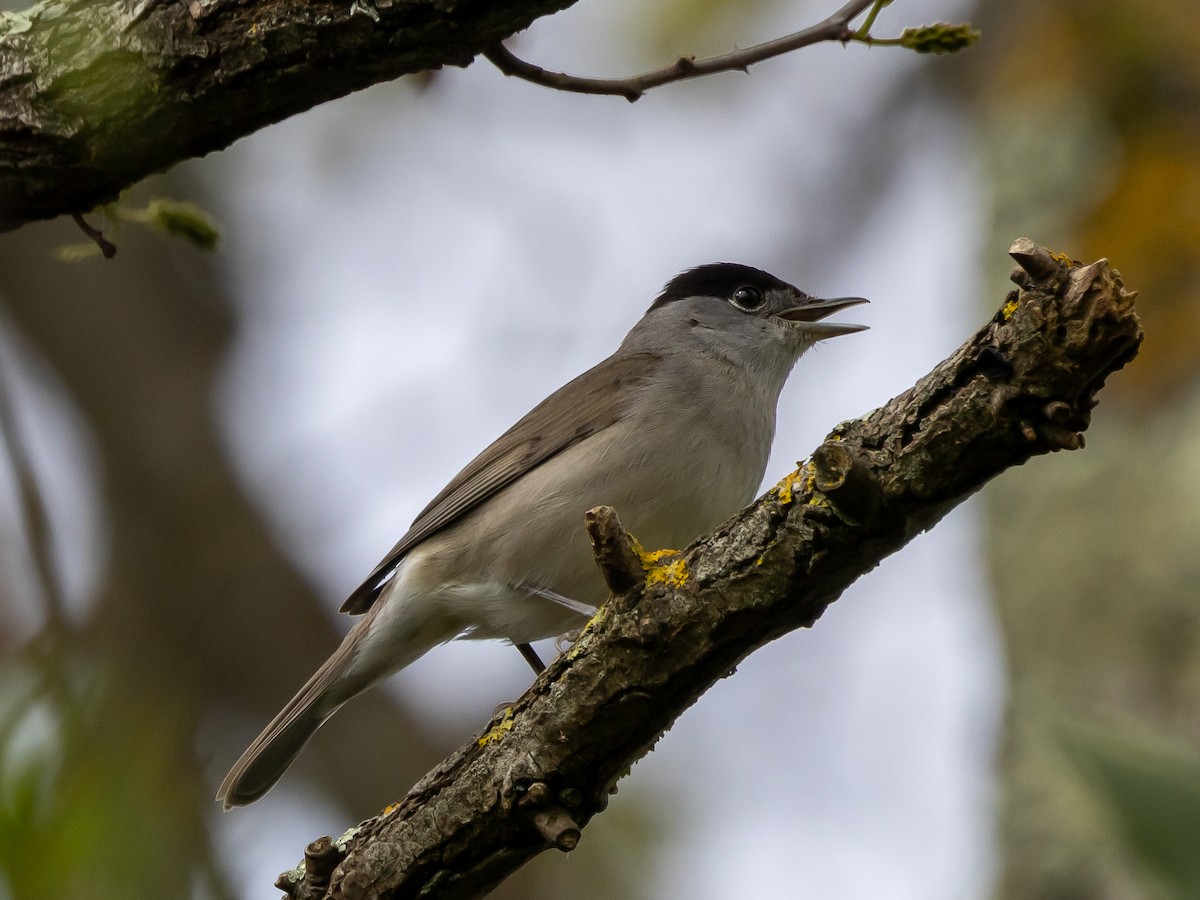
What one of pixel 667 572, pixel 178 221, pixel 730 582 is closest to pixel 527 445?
pixel 178 221

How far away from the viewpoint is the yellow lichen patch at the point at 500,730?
2.95 m

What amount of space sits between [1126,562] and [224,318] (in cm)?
547

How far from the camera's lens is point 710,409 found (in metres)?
4.80

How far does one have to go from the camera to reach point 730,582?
2.62 m

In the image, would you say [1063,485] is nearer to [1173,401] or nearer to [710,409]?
[1173,401]

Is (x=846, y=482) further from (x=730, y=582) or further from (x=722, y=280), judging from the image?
(x=722, y=280)

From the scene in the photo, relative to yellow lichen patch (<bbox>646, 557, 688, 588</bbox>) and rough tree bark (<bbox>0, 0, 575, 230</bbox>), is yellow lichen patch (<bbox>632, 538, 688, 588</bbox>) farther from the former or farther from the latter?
rough tree bark (<bbox>0, 0, 575, 230</bbox>)

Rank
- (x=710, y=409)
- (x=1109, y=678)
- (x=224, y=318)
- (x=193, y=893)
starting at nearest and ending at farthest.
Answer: (x=193, y=893), (x=710, y=409), (x=1109, y=678), (x=224, y=318)

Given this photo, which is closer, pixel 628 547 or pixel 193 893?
pixel 193 893

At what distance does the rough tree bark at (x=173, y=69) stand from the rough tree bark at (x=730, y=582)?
3.51 feet

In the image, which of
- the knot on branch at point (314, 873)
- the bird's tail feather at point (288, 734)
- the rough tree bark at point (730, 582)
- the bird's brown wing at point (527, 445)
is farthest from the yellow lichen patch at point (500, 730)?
the bird's brown wing at point (527, 445)

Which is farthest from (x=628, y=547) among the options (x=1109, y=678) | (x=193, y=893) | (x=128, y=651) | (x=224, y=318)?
(x=224, y=318)

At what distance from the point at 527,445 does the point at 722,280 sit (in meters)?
1.50

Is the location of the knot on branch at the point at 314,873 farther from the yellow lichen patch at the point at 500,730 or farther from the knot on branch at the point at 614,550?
the knot on branch at the point at 614,550
